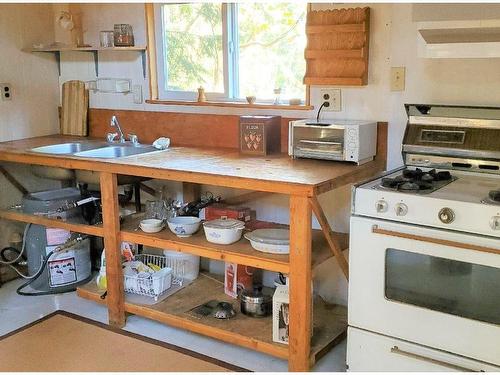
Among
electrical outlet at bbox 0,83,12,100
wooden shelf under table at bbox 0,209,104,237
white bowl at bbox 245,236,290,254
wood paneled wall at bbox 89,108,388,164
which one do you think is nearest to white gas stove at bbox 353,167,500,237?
white bowl at bbox 245,236,290,254

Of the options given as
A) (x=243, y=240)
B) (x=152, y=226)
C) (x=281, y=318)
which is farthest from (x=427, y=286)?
(x=152, y=226)

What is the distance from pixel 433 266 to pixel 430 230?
14cm

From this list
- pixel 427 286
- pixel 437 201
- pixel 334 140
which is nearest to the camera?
pixel 437 201

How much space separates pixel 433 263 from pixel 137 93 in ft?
7.02

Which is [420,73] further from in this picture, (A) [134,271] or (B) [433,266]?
(A) [134,271]

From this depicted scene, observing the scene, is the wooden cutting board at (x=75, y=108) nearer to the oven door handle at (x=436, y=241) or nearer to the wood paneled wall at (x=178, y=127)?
the wood paneled wall at (x=178, y=127)

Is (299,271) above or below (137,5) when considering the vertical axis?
below

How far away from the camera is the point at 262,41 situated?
3.11m

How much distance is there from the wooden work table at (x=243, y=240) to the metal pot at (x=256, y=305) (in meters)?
0.05

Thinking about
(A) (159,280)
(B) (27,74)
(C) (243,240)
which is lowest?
(A) (159,280)

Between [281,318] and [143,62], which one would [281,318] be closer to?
[281,318]

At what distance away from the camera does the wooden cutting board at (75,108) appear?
3725 mm

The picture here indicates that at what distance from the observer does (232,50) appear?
10.5 feet

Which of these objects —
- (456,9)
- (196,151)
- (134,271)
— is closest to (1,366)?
(134,271)
